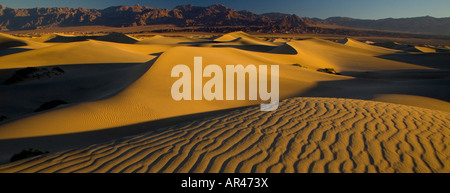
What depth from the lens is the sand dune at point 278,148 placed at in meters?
2.96

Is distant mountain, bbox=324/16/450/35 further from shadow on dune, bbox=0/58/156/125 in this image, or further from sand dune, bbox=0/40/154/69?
shadow on dune, bbox=0/58/156/125

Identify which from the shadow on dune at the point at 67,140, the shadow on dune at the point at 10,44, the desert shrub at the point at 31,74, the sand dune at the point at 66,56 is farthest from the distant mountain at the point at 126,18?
the shadow on dune at the point at 67,140

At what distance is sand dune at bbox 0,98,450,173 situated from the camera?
2957 mm

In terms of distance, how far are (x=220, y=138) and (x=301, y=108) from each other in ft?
8.53

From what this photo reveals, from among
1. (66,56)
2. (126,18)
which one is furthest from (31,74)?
(126,18)

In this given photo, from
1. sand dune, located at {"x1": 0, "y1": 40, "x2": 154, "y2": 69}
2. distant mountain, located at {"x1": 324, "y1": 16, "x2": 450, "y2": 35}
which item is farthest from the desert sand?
distant mountain, located at {"x1": 324, "y1": 16, "x2": 450, "y2": 35}

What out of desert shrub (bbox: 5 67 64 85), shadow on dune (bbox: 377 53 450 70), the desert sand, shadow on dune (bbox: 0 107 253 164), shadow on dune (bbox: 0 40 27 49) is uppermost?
shadow on dune (bbox: 0 40 27 49)

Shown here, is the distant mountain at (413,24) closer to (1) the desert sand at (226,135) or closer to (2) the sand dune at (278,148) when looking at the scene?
(1) the desert sand at (226,135)

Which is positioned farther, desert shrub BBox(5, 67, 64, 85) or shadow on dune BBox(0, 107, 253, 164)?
desert shrub BBox(5, 67, 64, 85)

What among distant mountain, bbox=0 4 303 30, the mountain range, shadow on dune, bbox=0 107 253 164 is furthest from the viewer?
distant mountain, bbox=0 4 303 30

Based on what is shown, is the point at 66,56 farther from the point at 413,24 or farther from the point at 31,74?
the point at 413,24
